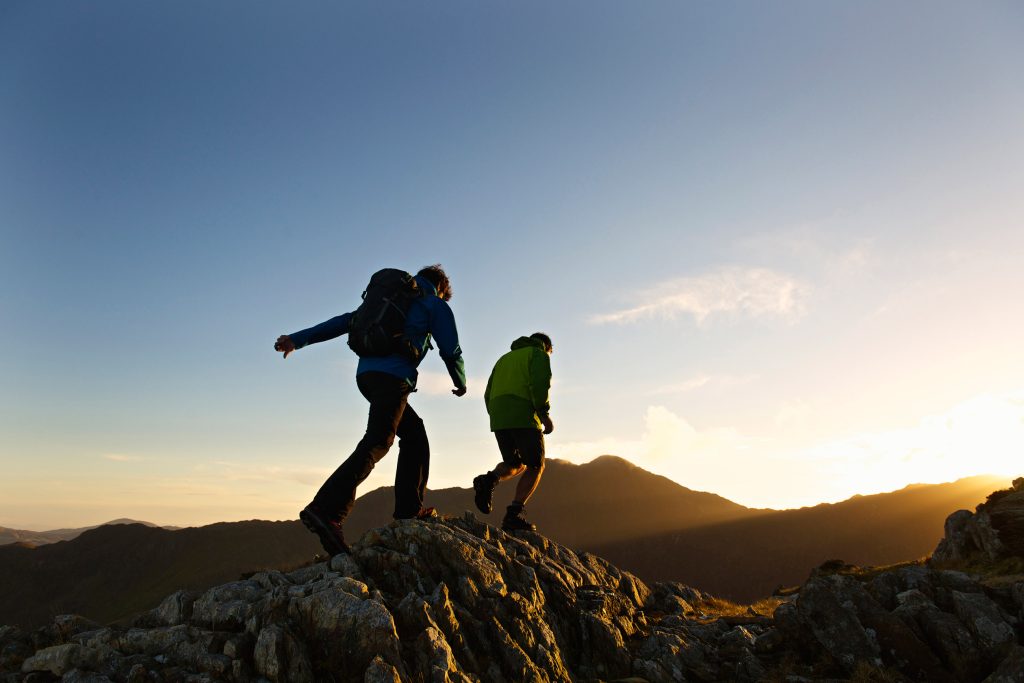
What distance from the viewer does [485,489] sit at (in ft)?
30.5

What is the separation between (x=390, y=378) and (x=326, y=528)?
6.03 feet

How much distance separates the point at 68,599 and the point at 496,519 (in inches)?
2320

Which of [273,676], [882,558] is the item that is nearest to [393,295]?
[273,676]

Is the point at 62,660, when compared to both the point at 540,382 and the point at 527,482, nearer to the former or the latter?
the point at 527,482

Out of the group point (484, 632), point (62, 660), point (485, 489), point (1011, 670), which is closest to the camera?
point (62, 660)

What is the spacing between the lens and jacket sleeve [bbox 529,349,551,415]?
9.53 metres

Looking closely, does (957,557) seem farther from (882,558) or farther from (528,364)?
(882,558)

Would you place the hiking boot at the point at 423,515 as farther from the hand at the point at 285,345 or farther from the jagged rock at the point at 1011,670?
the jagged rock at the point at 1011,670

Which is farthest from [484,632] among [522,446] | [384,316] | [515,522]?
[515,522]

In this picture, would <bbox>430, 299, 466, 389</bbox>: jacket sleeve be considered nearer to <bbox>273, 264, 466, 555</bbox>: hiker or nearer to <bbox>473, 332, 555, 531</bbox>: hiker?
<bbox>273, 264, 466, 555</bbox>: hiker

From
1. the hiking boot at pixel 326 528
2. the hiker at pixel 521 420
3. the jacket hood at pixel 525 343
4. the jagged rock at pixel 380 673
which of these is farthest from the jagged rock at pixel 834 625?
the hiking boot at pixel 326 528

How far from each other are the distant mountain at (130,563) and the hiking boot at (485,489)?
237 ft

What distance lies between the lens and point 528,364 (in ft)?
31.7

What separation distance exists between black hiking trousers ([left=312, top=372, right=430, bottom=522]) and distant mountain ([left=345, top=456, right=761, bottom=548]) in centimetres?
7687
